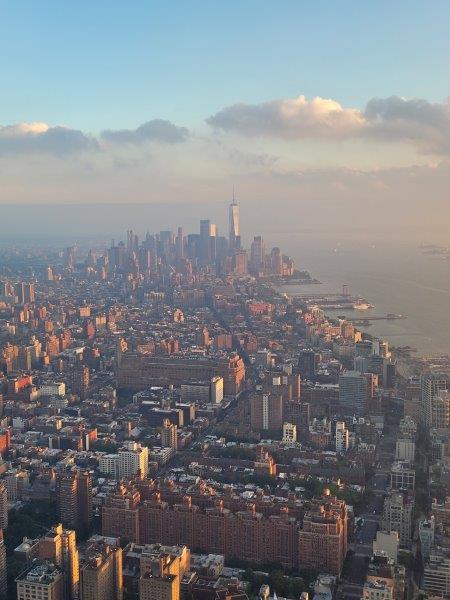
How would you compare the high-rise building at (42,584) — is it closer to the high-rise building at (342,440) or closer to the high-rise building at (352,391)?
the high-rise building at (342,440)

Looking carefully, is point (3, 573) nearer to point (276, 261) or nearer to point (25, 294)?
point (25, 294)

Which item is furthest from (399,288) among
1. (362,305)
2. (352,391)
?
(352,391)

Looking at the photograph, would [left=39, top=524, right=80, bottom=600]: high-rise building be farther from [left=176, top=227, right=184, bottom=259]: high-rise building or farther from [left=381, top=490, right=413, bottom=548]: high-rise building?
[left=176, top=227, right=184, bottom=259]: high-rise building

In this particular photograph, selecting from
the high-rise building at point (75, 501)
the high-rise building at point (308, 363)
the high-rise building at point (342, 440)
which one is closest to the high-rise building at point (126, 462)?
the high-rise building at point (75, 501)

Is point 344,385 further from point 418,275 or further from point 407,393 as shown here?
point 418,275

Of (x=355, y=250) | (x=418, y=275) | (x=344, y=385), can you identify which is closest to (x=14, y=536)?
(x=344, y=385)

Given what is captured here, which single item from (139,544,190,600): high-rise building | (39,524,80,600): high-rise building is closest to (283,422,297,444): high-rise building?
(139,544,190,600): high-rise building
